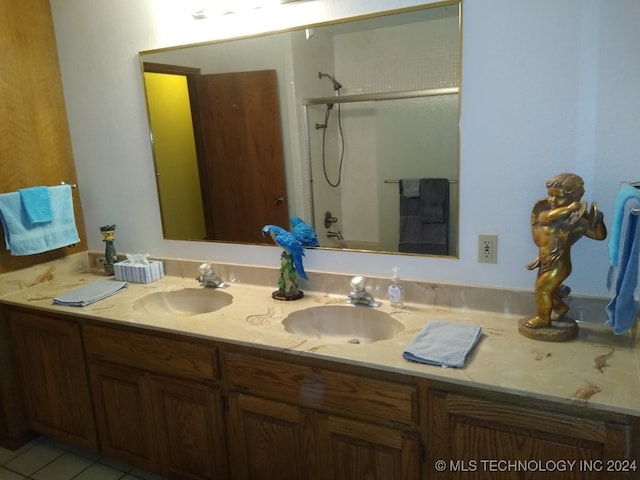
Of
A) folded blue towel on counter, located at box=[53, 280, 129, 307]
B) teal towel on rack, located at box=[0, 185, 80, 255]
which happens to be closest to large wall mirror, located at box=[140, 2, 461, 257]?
folded blue towel on counter, located at box=[53, 280, 129, 307]

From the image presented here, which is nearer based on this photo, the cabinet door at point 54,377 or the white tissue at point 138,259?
the cabinet door at point 54,377

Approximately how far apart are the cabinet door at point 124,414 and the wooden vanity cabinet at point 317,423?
0.43 metres

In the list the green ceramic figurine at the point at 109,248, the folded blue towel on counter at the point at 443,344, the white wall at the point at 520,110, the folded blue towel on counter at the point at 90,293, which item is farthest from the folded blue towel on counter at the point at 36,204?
the folded blue towel on counter at the point at 443,344

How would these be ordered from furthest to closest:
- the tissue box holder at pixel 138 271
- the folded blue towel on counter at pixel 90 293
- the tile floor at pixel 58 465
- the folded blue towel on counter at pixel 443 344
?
the tissue box holder at pixel 138 271
the tile floor at pixel 58 465
the folded blue towel on counter at pixel 90 293
the folded blue towel on counter at pixel 443 344

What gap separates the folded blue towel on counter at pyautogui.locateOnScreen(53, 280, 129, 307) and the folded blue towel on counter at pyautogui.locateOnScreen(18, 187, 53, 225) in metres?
0.39

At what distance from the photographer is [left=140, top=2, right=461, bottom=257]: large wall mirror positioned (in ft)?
5.61

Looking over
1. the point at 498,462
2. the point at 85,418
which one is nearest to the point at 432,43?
the point at 498,462

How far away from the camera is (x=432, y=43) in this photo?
5.43ft

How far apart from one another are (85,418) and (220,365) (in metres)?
0.90

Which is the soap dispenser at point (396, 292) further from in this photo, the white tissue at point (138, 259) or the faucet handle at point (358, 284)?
the white tissue at point (138, 259)

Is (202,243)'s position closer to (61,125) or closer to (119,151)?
(119,151)

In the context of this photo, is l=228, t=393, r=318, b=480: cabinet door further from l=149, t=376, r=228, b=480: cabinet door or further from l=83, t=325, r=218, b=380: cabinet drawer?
l=83, t=325, r=218, b=380: cabinet drawer

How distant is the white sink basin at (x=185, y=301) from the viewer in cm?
215

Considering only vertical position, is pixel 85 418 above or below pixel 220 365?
below
